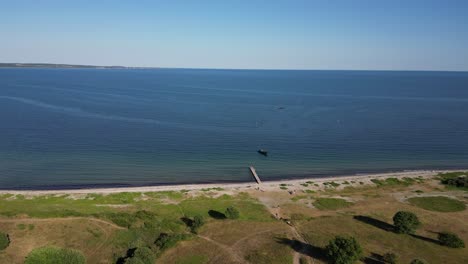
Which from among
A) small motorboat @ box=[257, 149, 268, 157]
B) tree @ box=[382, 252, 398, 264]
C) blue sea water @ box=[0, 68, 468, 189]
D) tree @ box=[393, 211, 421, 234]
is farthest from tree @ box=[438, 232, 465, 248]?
small motorboat @ box=[257, 149, 268, 157]

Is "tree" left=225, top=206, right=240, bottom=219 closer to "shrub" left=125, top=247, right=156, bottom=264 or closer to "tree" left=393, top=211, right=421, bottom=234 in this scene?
"shrub" left=125, top=247, right=156, bottom=264

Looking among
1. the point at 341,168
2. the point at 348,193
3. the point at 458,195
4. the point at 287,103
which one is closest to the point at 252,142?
the point at 341,168

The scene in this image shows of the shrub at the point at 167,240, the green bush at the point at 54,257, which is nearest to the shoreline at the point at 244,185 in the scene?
the shrub at the point at 167,240

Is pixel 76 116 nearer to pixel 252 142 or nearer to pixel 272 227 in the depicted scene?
pixel 252 142

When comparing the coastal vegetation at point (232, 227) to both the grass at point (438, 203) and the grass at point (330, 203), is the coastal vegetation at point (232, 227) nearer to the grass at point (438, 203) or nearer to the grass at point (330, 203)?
the grass at point (330, 203)

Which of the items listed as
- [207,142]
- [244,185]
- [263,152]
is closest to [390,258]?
[244,185]
